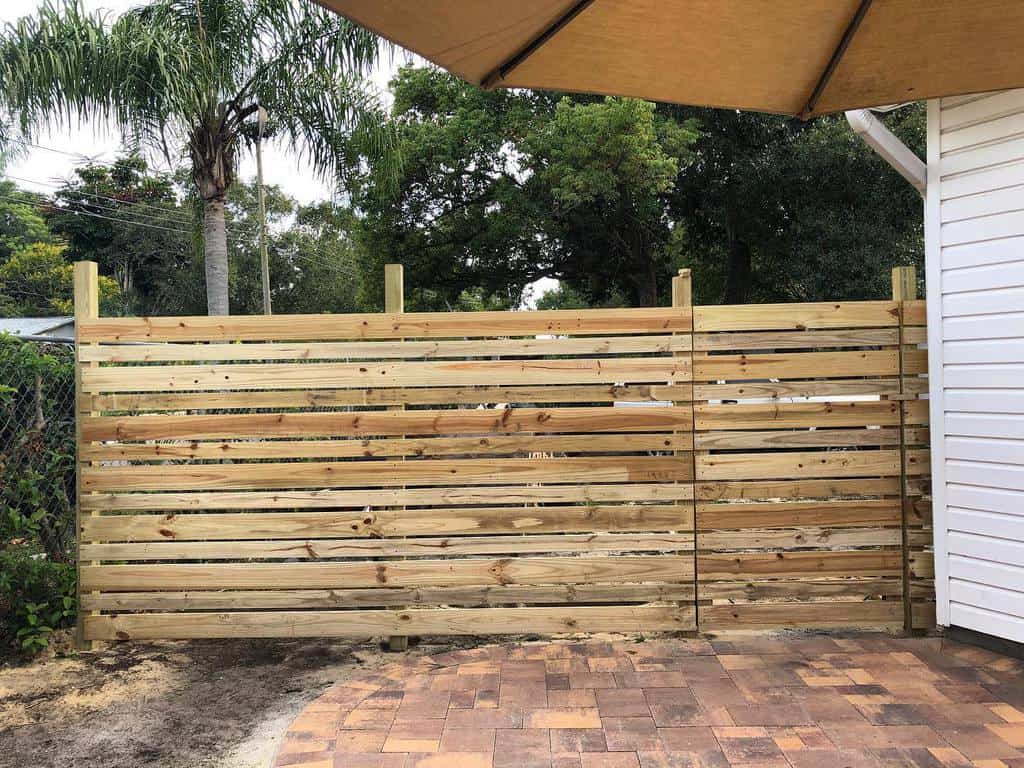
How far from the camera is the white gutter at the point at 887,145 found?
374 cm

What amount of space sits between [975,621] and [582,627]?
1.84 m

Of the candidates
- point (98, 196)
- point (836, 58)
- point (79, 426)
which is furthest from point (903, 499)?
point (98, 196)

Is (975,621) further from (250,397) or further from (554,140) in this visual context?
(554,140)

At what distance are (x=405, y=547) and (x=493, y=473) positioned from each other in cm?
57

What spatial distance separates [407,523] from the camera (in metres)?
3.80

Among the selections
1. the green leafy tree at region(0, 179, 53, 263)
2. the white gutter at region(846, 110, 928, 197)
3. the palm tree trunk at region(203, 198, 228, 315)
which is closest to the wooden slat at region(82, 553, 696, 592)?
the white gutter at region(846, 110, 928, 197)

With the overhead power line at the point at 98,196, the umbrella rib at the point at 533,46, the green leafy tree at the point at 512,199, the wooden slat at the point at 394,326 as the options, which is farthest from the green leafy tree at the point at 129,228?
the umbrella rib at the point at 533,46

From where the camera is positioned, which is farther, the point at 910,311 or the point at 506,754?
the point at 910,311

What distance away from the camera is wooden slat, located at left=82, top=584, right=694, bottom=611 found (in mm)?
3795

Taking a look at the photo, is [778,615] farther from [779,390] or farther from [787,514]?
[779,390]

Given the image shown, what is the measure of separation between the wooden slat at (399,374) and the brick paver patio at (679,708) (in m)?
1.32

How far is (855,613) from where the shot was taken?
12.6 feet

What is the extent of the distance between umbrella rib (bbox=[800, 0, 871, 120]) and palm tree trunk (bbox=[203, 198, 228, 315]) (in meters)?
8.18

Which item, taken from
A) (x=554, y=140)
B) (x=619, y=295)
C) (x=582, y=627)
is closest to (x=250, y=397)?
(x=582, y=627)
